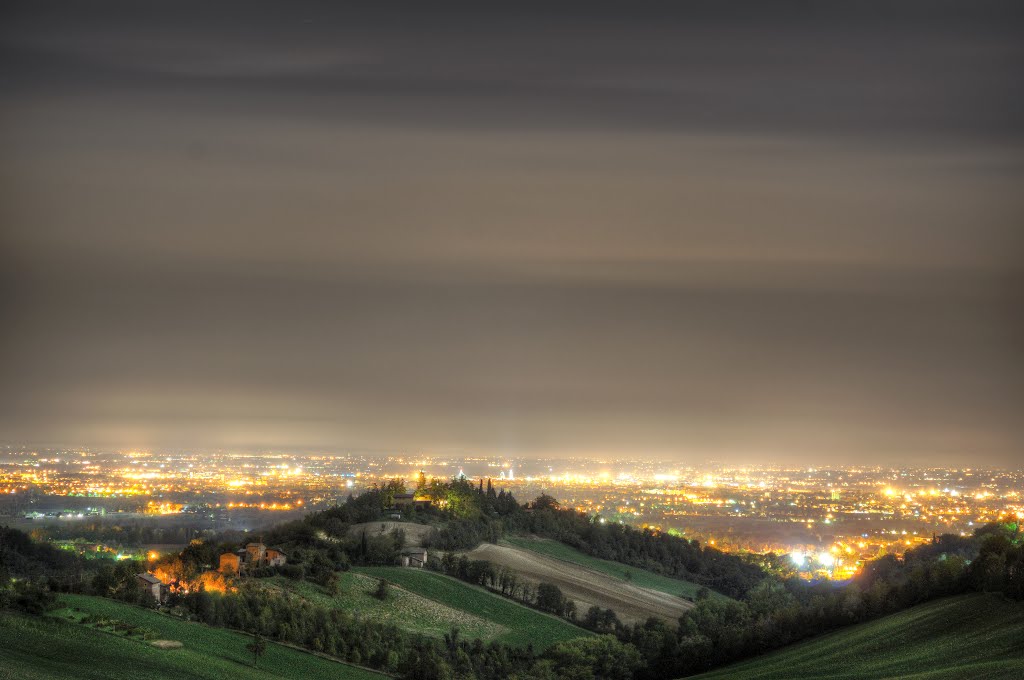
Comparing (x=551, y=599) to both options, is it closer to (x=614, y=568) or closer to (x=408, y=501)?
(x=614, y=568)

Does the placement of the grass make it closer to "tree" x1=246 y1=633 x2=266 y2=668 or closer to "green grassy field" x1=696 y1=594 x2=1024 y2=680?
"tree" x1=246 y1=633 x2=266 y2=668

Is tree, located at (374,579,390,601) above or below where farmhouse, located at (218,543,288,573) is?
below

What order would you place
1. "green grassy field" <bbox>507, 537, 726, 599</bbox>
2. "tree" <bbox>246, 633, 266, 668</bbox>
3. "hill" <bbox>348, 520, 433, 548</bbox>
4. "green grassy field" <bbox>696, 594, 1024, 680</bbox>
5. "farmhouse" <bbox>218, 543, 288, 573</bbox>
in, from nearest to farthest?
1. "green grassy field" <bbox>696, 594, 1024, 680</bbox>
2. "tree" <bbox>246, 633, 266, 668</bbox>
3. "farmhouse" <bbox>218, 543, 288, 573</bbox>
4. "hill" <bbox>348, 520, 433, 548</bbox>
5. "green grassy field" <bbox>507, 537, 726, 599</bbox>

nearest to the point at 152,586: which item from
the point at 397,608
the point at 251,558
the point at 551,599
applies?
the point at 251,558

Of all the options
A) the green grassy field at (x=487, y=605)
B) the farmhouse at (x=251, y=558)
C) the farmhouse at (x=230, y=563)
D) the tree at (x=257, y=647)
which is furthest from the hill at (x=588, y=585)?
the tree at (x=257, y=647)

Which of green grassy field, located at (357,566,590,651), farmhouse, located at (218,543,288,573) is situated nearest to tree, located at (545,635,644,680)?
green grassy field, located at (357,566,590,651)

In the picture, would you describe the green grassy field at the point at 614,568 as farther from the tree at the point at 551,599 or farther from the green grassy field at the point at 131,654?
the green grassy field at the point at 131,654
